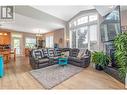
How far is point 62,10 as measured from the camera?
477 cm

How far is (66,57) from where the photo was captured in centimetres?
617

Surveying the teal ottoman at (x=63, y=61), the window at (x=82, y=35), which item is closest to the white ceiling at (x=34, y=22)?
the window at (x=82, y=35)

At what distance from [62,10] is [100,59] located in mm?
2465

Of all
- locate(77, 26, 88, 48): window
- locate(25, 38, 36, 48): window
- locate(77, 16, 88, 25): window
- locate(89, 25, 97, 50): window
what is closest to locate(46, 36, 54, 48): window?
locate(25, 38, 36, 48): window

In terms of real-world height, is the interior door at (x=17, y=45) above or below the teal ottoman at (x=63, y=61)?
above

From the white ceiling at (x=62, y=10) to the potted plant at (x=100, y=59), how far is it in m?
1.86

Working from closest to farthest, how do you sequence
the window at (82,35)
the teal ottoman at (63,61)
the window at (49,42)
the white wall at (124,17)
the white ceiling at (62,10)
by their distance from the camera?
the white wall at (124,17), the white ceiling at (62,10), the window at (82,35), the window at (49,42), the teal ottoman at (63,61)

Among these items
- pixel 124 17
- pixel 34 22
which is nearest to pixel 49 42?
pixel 34 22

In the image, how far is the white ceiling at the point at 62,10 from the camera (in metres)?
4.63

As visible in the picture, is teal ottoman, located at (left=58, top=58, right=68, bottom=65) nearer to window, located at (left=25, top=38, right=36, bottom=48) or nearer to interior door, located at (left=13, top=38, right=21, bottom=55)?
window, located at (left=25, top=38, right=36, bottom=48)

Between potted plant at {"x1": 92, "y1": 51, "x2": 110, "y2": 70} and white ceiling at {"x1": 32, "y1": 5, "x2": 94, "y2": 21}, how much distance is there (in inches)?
73.0

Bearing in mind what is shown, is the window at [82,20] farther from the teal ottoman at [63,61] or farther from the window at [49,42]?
the teal ottoman at [63,61]

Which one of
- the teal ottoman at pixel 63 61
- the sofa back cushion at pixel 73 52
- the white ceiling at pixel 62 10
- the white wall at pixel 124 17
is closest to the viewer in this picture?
the white wall at pixel 124 17
